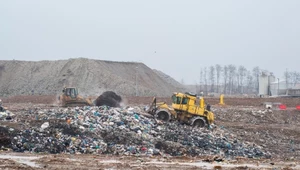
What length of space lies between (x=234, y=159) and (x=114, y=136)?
4.70m

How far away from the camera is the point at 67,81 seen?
61062 mm

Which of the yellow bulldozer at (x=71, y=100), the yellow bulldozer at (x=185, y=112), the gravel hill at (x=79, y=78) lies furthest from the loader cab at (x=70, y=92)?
the gravel hill at (x=79, y=78)

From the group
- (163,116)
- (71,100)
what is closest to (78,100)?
(71,100)

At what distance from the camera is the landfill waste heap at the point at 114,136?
607 inches

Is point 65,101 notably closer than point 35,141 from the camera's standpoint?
No

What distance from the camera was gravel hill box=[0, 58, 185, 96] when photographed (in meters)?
59.1

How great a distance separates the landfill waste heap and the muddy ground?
992 mm

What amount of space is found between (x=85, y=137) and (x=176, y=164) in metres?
5.29

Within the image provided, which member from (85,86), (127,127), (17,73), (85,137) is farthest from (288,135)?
(17,73)

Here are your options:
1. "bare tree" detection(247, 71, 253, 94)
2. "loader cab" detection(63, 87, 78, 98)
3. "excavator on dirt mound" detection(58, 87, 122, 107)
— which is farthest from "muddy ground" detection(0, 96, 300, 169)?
"bare tree" detection(247, 71, 253, 94)

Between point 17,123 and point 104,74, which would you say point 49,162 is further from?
point 104,74

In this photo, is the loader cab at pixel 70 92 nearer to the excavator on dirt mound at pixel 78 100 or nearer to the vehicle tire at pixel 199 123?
the excavator on dirt mound at pixel 78 100

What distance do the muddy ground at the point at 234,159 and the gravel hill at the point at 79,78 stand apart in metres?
14.7

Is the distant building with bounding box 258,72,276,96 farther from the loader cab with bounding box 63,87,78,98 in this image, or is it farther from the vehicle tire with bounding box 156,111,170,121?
the vehicle tire with bounding box 156,111,170,121
